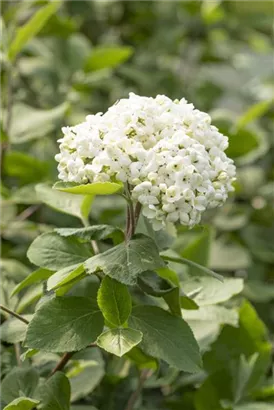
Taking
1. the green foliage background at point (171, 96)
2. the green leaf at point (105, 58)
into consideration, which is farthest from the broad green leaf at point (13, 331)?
the green leaf at point (105, 58)

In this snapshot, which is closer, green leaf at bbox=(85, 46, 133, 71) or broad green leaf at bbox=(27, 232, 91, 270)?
broad green leaf at bbox=(27, 232, 91, 270)

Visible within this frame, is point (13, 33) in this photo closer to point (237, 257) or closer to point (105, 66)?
point (105, 66)

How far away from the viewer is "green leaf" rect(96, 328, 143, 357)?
0.84m

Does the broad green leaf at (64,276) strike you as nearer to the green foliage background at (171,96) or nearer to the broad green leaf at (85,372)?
the green foliage background at (171,96)

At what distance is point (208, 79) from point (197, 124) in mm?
1407

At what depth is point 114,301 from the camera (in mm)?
900

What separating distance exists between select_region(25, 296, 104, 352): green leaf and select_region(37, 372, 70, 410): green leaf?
0.10m

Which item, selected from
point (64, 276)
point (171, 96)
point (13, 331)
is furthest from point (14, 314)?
point (171, 96)

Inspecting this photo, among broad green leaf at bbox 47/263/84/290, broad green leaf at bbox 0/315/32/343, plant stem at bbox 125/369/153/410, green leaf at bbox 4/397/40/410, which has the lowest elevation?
plant stem at bbox 125/369/153/410

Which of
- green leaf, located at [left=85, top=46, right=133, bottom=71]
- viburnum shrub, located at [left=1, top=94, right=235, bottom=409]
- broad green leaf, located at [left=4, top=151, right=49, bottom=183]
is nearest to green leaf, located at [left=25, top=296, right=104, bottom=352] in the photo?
viburnum shrub, located at [left=1, top=94, right=235, bottom=409]

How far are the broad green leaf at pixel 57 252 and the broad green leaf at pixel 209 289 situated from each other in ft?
0.62

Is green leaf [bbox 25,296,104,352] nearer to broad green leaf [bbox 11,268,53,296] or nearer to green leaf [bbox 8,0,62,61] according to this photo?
broad green leaf [bbox 11,268,53,296]

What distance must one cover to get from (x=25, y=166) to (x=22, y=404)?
701mm

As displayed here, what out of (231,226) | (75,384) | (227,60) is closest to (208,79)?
(227,60)
